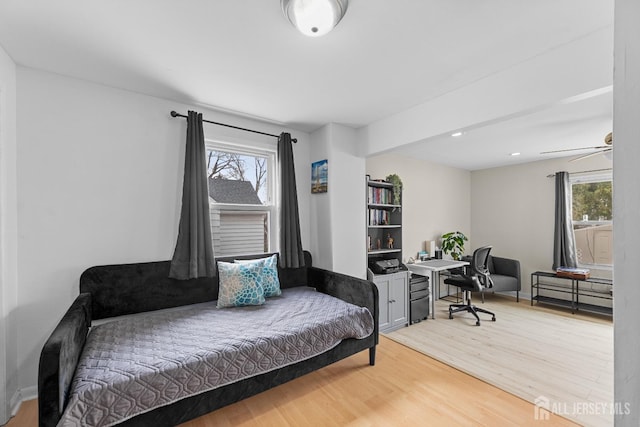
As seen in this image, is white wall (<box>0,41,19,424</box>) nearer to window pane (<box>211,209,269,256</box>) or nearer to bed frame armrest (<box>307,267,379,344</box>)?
window pane (<box>211,209,269,256</box>)

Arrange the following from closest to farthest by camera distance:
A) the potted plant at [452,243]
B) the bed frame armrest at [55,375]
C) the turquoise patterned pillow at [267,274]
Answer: the bed frame armrest at [55,375] → the turquoise patterned pillow at [267,274] → the potted plant at [452,243]

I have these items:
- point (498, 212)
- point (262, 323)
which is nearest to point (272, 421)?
point (262, 323)

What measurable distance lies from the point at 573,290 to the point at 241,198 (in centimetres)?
510

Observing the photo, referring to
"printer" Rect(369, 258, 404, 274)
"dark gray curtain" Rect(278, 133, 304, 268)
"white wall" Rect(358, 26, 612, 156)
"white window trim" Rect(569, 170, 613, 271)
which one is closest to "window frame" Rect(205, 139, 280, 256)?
"dark gray curtain" Rect(278, 133, 304, 268)

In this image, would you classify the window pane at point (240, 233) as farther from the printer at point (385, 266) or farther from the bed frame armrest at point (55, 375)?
the bed frame armrest at point (55, 375)

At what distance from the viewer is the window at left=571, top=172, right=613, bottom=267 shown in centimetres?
425

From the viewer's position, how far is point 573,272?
13.5ft

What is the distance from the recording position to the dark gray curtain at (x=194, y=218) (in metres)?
2.49

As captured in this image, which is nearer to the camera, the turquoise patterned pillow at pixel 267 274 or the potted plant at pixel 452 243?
the turquoise patterned pillow at pixel 267 274

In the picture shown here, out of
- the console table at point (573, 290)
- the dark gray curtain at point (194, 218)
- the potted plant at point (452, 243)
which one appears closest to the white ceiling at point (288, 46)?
the dark gray curtain at point (194, 218)

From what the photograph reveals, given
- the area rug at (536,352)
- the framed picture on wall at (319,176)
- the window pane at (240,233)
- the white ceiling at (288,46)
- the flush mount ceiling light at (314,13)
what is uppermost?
the white ceiling at (288,46)

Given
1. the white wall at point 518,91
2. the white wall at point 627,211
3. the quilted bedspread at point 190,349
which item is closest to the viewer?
the white wall at point 627,211

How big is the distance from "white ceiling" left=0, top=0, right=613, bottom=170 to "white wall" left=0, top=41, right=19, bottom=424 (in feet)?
0.87

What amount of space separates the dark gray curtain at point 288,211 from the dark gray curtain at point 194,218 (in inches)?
31.5
